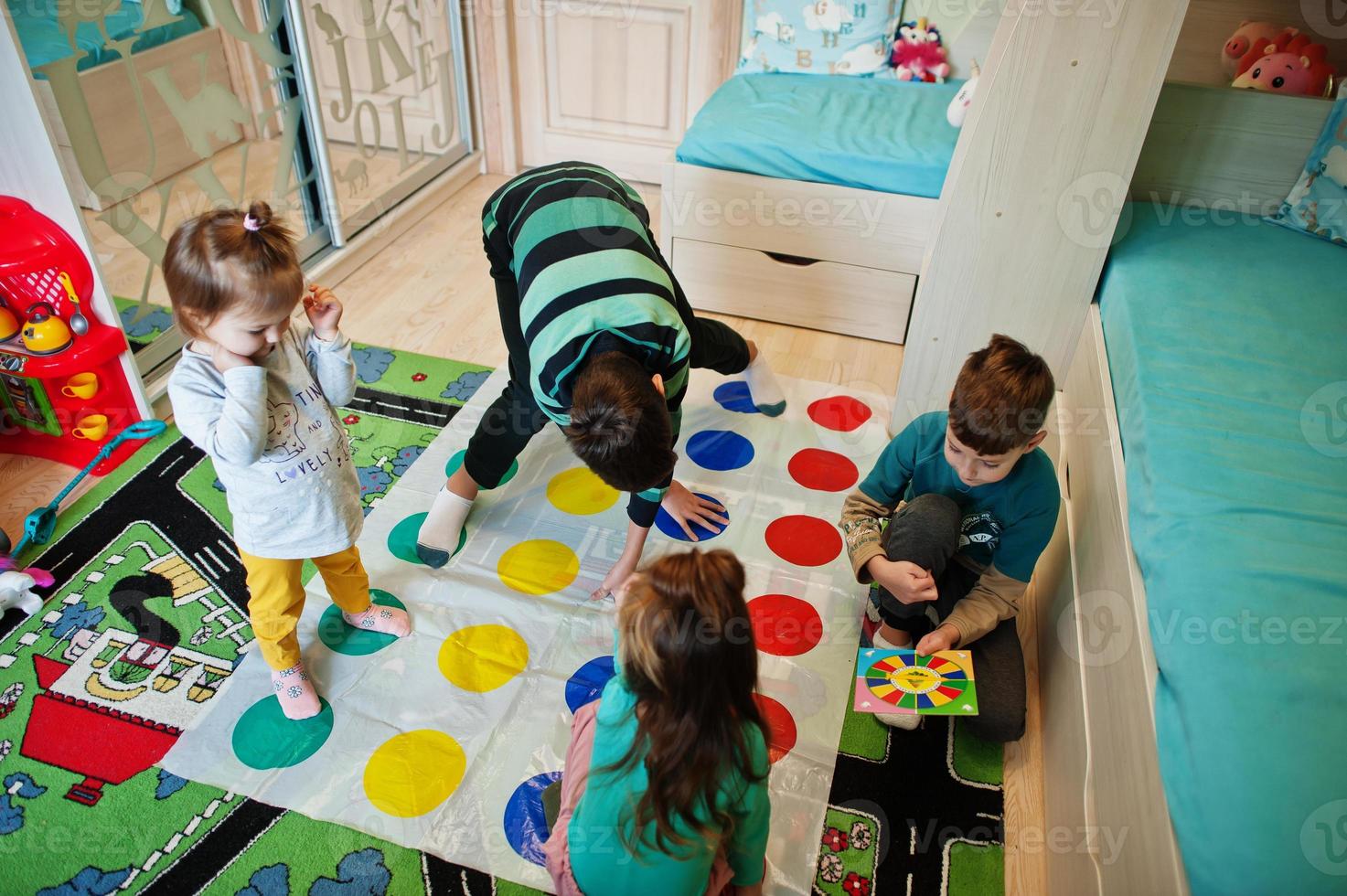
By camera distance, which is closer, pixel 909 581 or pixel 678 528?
pixel 909 581

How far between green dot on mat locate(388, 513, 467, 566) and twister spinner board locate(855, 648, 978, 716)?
0.80 meters

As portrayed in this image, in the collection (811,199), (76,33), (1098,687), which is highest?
(76,33)

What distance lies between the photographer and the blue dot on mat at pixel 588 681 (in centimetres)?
145

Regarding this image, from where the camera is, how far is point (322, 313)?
1239 millimetres

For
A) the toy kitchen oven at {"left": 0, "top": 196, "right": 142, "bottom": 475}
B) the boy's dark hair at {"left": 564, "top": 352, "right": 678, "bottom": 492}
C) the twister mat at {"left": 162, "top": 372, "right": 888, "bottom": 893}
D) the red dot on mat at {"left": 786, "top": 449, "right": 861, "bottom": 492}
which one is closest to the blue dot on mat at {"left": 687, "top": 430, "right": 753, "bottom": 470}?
the twister mat at {"left": 162, "top": 372, "right": 888, "bottom": 893}

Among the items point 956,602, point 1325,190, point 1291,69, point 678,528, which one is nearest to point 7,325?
point 678,528

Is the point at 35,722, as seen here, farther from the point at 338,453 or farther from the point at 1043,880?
the point at 1043,880

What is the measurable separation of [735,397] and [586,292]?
0.91 metres

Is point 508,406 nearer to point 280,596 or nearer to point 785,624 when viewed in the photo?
point 280,596

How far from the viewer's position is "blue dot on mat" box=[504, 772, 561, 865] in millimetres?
1253

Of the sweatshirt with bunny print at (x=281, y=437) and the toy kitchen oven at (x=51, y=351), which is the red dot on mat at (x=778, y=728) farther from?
the toy kitchen oven at (x=51, y=351)

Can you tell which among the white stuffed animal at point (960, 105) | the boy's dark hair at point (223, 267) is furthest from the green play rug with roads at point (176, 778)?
the white stuffed animal at point (960, 105)

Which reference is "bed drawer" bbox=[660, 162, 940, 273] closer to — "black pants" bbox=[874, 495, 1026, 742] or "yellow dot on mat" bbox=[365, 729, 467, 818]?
"black pants" bbox=[874, 495, 1026, 742]

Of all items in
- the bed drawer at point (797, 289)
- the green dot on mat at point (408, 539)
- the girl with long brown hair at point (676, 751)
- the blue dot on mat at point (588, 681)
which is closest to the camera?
the girl with long brown hair at point (676, 751)
